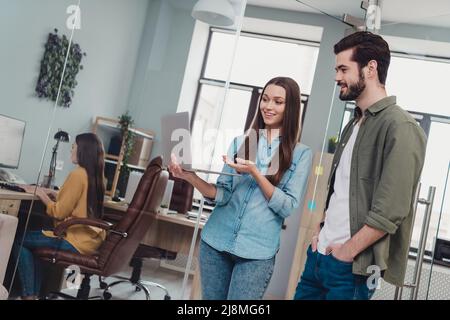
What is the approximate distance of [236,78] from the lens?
1989 millimetres

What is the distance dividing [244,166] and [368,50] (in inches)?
23.8

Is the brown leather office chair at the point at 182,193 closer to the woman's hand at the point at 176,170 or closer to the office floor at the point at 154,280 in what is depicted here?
the woman's hand at the point at 176,170

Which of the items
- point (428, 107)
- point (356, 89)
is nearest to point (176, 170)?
point (356, 89)

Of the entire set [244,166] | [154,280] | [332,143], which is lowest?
[154,280]

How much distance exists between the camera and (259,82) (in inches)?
77.0

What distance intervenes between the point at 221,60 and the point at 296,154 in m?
0.56

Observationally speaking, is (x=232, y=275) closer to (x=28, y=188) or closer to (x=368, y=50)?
(x=368, y=50)

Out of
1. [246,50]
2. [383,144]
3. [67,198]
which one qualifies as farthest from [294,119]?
[67,198]

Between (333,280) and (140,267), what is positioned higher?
(333,280)

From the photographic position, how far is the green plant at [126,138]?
197 cm

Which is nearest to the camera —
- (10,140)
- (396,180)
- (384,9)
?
(396,180)

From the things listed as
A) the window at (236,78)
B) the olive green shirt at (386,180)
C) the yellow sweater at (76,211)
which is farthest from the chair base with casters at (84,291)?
the olive green shirt at (386,180)

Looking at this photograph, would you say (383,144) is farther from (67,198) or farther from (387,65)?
(67,198)

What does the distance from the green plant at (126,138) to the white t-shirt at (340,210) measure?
0.83 m
